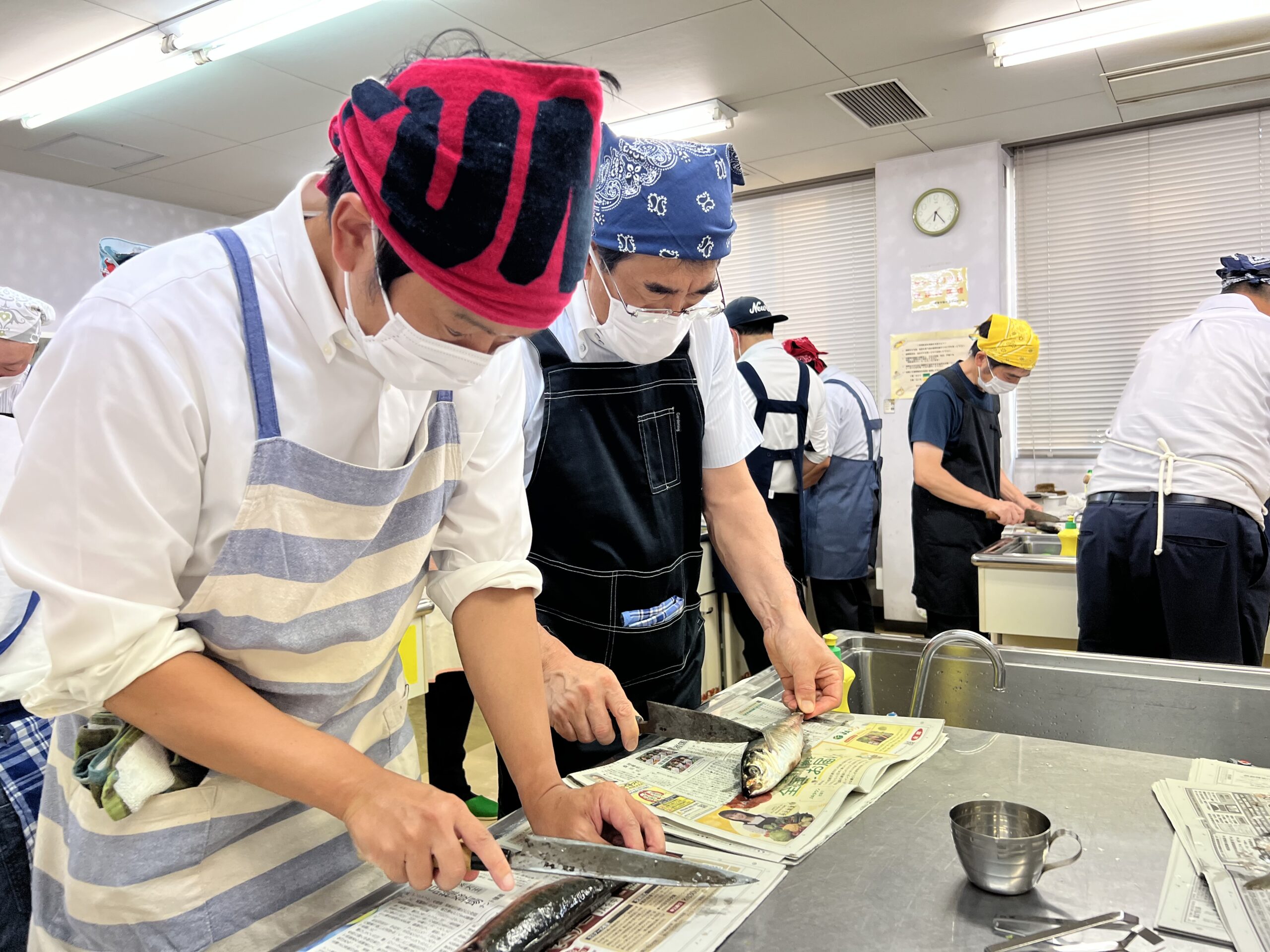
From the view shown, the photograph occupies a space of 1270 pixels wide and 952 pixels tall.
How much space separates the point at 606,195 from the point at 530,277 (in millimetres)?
696

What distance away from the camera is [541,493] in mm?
1632

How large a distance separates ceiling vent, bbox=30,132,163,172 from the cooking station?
539 cm

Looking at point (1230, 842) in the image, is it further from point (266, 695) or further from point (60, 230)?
point (60, 230)

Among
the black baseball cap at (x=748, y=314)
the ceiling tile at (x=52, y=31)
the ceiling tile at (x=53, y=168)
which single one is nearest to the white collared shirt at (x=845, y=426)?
the black baseball cap at (x=748, y=314)

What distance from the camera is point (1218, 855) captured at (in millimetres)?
1111

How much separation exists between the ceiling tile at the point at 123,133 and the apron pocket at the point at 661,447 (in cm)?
450

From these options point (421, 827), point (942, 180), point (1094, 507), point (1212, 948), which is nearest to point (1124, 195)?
point (942, 180)

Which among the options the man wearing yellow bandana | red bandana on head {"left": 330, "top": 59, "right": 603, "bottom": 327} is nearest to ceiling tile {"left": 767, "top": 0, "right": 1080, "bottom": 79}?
the man wearing yellow bandana

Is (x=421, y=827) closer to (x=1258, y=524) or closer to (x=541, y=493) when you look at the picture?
(x=541, y=493)

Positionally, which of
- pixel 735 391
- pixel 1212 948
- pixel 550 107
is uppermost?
pixel 550 107

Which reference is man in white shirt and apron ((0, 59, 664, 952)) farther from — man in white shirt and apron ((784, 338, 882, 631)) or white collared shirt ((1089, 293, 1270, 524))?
man in white shirt and apron ((784, 338, 882, 631))

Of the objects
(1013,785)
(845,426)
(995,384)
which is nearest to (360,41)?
(845,426)

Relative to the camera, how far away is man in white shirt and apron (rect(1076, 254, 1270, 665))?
253 centimetres

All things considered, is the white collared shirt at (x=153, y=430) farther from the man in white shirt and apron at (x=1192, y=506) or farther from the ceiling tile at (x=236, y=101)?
the ceiling tile at (x=236, y=101)
